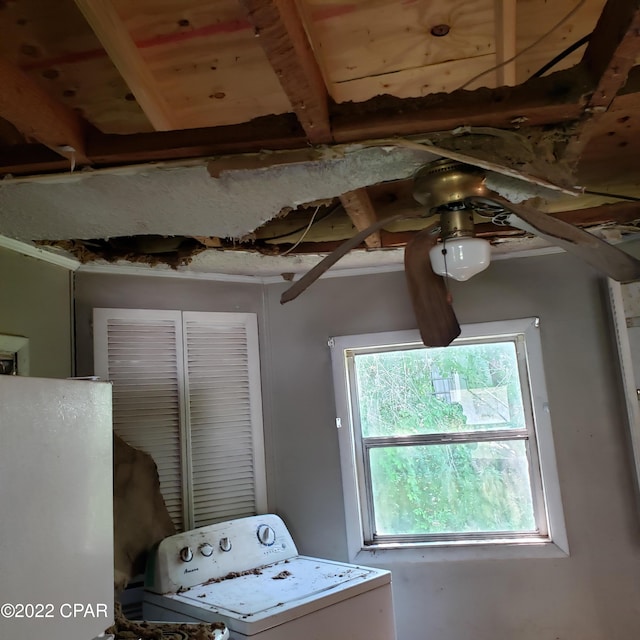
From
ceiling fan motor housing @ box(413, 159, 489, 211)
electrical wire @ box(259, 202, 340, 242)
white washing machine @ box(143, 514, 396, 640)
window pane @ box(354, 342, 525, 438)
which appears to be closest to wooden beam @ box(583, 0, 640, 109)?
ceiling fan motor housing @ box(413, 159, 489, 211)

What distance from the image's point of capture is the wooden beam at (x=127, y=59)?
3.74ft

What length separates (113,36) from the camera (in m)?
1.21

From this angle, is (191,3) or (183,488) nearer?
(191,3)

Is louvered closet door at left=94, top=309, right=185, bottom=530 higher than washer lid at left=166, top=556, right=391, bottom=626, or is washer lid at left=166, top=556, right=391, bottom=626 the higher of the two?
louvered closet door at left=94, top=309, right=185, bottom=530

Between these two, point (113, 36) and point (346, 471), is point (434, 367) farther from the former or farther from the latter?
point (113, 36)

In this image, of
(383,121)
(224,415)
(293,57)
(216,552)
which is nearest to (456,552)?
(216,552)

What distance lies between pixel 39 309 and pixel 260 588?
1358 mm

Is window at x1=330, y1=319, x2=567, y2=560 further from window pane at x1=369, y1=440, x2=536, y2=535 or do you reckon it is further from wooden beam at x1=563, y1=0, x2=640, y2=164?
wooden beam at x1=563, y1=0, x2=640, y2=164

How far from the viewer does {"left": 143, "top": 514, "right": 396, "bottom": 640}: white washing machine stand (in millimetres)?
1875

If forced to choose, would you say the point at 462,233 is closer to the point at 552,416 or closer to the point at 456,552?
the point at 552,416

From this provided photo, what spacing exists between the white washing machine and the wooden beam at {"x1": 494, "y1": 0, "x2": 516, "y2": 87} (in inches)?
68.0

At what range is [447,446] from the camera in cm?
267

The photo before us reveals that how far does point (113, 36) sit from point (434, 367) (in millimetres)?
2003

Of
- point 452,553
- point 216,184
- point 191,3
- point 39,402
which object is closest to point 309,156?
point 216,184
